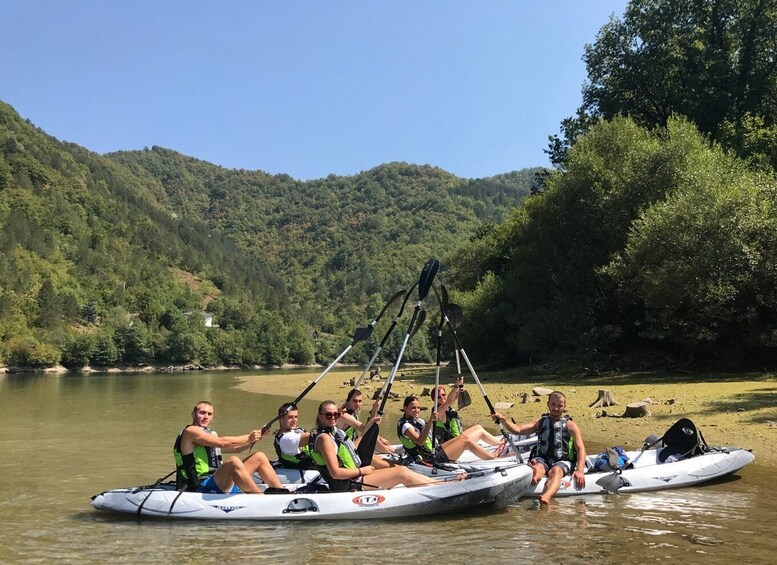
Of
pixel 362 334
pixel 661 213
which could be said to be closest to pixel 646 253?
pixel 661 213

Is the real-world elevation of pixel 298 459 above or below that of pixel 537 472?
above

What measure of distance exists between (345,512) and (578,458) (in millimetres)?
4003

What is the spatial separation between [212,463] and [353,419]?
10.4 ft

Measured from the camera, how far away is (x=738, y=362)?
28.7 meters

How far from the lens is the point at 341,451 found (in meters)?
10.7

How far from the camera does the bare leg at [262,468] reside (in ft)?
35.1

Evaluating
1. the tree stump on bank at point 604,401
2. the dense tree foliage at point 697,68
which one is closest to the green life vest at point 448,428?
the tree stump on bank at point 604,401

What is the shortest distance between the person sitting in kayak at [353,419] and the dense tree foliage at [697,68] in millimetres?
31871

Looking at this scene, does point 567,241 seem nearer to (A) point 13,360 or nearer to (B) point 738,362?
(B) point 738,362

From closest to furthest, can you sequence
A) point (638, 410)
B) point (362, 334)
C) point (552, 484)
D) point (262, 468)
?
point (262, 468)
point (552, 484)
point (362, 334)
point (638, 410)

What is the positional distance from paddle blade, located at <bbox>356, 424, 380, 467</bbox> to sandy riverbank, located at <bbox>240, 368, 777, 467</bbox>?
22.7 ft

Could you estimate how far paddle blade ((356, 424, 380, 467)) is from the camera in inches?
441

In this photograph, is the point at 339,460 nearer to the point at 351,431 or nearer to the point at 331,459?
the point at 331,459

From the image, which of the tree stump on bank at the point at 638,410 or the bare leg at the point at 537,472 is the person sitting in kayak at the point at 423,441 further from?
the tree stump on bank at the point at 638,410
